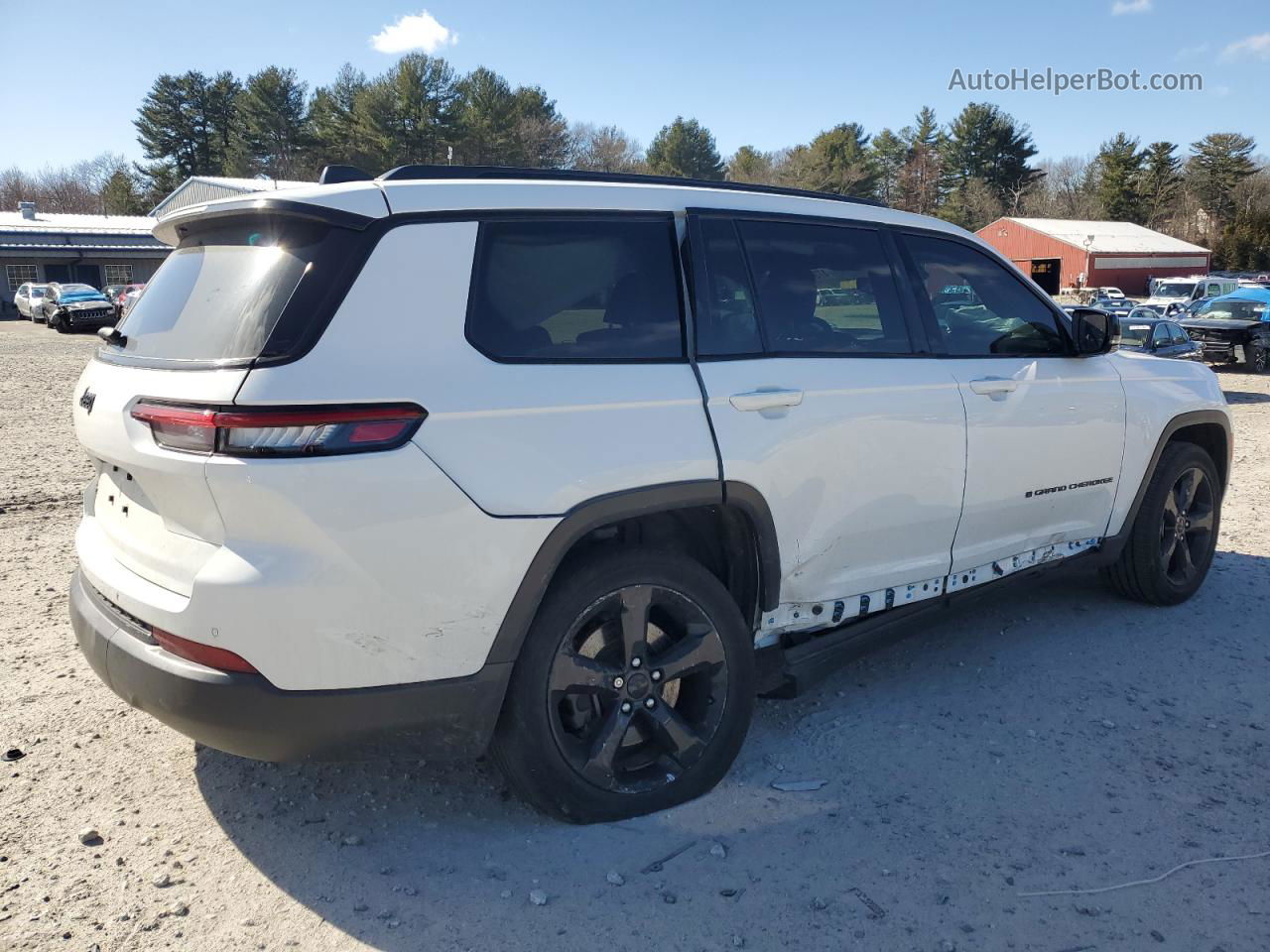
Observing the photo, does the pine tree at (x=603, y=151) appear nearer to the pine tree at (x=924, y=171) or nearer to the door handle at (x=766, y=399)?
the pine tree at (x=924, y=171)

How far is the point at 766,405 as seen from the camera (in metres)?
3.14

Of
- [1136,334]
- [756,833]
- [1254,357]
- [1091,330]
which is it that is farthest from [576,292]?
[1254,357]

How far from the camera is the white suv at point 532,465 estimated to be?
2.46 m

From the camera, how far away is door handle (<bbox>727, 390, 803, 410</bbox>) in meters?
3.09

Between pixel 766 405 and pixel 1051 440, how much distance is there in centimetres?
170

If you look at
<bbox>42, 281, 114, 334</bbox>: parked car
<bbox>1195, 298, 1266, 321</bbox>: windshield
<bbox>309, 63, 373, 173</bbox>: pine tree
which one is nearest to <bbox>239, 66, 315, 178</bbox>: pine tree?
<bbox>309, 63, 373, 173</bbox>: pine tree

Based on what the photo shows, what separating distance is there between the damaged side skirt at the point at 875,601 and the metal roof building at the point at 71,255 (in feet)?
176

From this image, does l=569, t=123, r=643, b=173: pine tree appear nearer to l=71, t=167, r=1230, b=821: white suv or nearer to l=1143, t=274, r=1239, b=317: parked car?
l=1143, t=274, r=1239, b=317: parked car

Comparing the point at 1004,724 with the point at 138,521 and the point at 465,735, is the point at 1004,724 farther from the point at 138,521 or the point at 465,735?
the point at 138,521

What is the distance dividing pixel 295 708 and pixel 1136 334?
15.6 metres

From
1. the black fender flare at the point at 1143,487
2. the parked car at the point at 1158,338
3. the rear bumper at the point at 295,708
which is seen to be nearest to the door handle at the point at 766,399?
the rear bumper at the point at 295,708

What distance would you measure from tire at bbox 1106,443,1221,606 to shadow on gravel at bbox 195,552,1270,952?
2.63 feet

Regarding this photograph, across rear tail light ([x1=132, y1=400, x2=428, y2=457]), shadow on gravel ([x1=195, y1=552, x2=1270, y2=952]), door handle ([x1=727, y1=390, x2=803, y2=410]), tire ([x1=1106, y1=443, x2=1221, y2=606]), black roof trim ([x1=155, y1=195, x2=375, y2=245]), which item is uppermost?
black roof trim ([x1=155, y1=195, x2=375, y2=245])

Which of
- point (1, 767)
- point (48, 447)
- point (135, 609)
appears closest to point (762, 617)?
point (135, 609)
